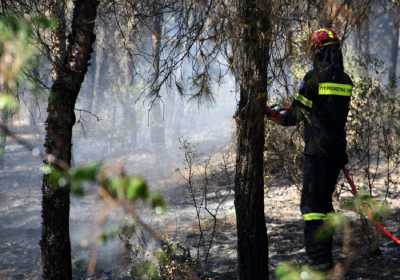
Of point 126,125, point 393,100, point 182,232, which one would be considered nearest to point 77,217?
point 182,232

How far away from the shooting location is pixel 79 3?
14.4 ft

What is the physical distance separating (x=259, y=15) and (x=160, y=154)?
24338 mm

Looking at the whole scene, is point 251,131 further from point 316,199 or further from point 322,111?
point 316,199

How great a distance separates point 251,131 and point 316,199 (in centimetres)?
85

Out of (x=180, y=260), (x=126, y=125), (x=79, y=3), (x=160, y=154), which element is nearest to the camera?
(x=79, y=3)

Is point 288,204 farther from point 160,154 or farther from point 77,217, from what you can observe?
point 160,154

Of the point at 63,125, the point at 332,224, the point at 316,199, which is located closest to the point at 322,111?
the point at 316,199

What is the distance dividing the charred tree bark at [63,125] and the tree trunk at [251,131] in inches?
48.8

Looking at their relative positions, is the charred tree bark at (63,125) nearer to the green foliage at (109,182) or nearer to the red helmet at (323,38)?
the red helmet at (323,38)

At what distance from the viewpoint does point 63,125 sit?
4293mm

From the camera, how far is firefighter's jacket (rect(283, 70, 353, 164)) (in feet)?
16.4

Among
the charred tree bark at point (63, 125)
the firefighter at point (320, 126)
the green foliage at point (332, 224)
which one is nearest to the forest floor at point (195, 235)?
the charred tree bark at point (63, 125)

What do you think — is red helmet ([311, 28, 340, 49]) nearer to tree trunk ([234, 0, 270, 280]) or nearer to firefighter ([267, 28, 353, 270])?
firefighter ([267, 28, 353, 270])

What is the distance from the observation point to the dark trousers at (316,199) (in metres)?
5.07
